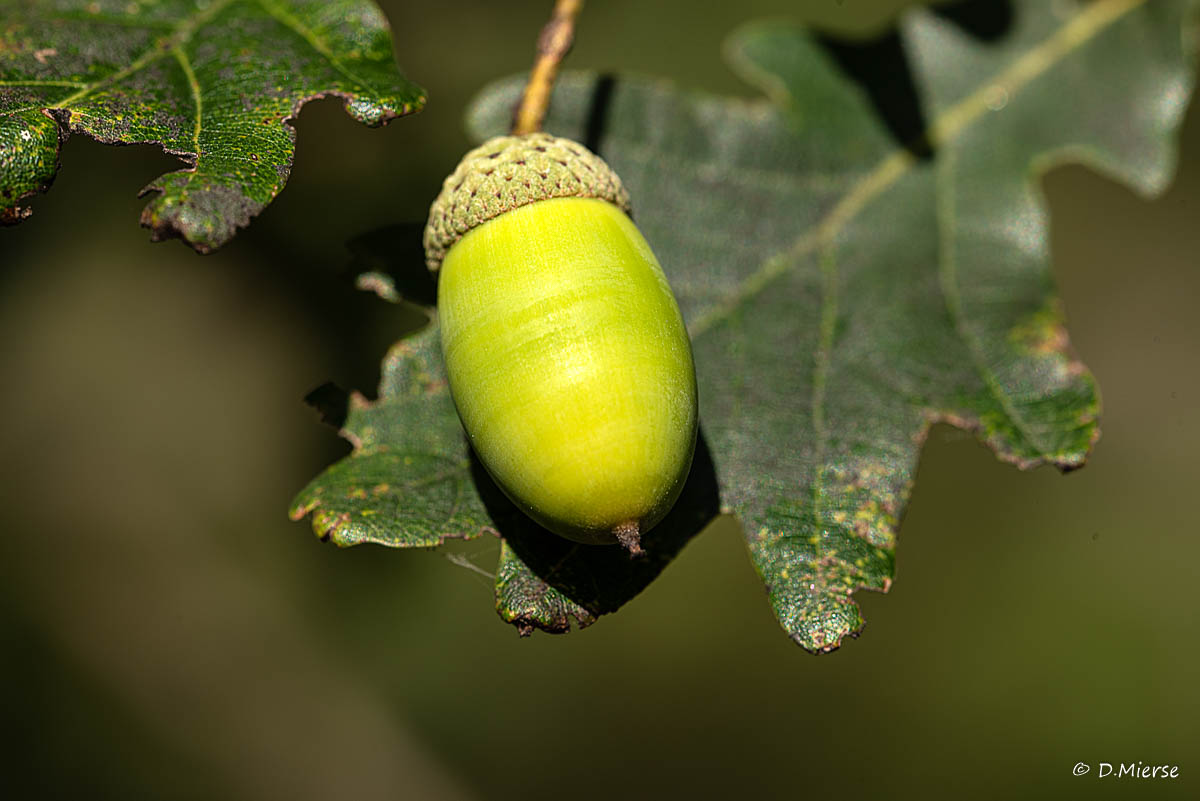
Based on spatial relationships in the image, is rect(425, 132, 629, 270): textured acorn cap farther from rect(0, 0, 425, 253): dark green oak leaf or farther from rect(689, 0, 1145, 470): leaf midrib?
rect(689, 0, 1145, 470): leaf midrib

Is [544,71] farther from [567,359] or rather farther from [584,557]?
[584,557]

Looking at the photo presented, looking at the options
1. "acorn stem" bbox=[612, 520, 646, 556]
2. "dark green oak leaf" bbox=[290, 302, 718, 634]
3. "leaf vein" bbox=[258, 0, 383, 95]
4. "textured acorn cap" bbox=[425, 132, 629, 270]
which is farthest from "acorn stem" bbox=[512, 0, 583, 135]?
"acorn stem" bbox=[612, 520, 646, 556]

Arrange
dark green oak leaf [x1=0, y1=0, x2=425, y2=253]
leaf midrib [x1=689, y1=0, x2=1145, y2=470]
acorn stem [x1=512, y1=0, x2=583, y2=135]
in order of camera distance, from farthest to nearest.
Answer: leaf midrib [x1=689, y1=0, x2=1145, y2=470] < acorn stem [x1=512, y1=0, x2=583, y2=135] < dark green oak leaf [x1=0, y1=0, x2=425, y2=253]

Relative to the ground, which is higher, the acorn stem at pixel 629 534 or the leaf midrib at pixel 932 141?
the acorn stem at pixel 629 534

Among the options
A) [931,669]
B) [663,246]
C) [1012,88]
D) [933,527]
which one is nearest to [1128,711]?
[931,669]

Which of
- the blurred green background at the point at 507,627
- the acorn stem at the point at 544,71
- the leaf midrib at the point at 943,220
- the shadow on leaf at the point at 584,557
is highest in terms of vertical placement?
the acorn stem at the point at 544,71

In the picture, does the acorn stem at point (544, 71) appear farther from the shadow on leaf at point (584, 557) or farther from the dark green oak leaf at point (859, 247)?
the shadow on leaf at point (584, 557)

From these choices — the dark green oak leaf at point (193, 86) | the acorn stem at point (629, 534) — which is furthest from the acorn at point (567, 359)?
the dark green oak leaf at point (193, 86)
